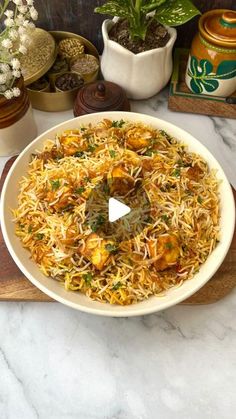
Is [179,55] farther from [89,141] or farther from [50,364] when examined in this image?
[50,364]

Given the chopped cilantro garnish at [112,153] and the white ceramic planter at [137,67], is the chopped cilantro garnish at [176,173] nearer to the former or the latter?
the chopped cilantro garnish at [112,153]

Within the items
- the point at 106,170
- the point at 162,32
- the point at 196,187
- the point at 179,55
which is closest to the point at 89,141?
the point at 106,170

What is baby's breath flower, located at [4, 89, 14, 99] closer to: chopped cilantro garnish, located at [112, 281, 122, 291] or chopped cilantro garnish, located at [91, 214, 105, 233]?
chopped cilantro garnish, located at [91, 214, 105, 233]

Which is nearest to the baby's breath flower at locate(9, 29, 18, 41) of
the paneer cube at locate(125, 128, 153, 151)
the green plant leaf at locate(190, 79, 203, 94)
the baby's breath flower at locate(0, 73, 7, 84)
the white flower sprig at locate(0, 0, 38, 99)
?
the white flower sprig at locate(0, 0, 38, 99)

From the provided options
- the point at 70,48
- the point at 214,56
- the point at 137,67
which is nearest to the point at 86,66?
the point at 70,48

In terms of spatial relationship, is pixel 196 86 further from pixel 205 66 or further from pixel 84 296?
pixel 84 296
